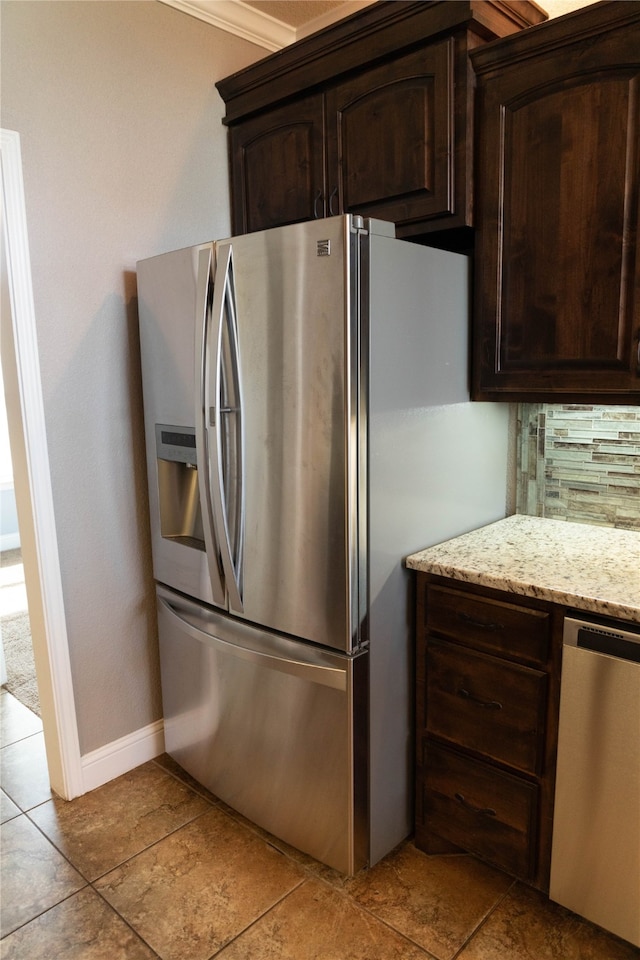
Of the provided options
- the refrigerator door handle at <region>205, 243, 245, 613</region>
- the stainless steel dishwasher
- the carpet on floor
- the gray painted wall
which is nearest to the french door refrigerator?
the refrigerator door handle at <region>205, 243, 245, 613</region>

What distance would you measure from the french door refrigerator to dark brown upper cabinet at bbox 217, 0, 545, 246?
0.27m

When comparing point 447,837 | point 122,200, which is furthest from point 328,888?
point 122,200

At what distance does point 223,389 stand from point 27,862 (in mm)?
1532

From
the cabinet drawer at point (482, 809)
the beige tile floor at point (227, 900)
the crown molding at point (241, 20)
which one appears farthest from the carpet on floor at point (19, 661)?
the crown molding at point (241, 20)

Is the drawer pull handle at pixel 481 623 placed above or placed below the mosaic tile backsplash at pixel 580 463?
below

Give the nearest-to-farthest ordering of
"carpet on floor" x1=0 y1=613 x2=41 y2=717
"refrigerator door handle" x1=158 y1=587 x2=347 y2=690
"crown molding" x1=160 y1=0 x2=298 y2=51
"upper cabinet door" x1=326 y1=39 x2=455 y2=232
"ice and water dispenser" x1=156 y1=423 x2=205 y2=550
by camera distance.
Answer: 1. "refrigerator door handle" x1=158 y1=587 x2=347 y2=690
2. "upper cabinet door" x1=326 y1=39 x2=455 y2=232
3. "ice and water dispenser" x1=156 y1=423 x2=205 y2=550
4. "crown molding" x1=160 y1=0 x2=298 y2=51
5. "carpet on floor" x1=0 y1=613 x2=41 y2=717

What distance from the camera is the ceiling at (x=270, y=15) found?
92.2 inches

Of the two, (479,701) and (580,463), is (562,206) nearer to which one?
(580,463)

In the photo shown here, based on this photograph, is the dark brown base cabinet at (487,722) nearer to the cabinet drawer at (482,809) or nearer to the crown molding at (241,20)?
the cabinet drawer at (482,809)

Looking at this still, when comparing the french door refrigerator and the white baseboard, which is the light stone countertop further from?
the white baseboard

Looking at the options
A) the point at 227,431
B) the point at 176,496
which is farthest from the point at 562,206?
the point at 176,496

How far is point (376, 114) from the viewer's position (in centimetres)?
201

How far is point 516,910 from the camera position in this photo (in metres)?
1.76

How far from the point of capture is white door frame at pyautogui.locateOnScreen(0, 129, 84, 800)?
1.97 metres
